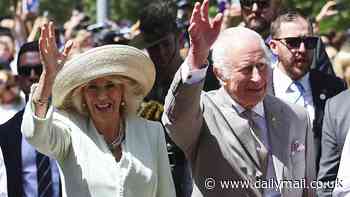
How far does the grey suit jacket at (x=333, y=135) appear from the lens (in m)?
6.69

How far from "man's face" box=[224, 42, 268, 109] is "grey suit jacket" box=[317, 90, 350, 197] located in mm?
1086

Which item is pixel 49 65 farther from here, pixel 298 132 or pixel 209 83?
pixel 209 83

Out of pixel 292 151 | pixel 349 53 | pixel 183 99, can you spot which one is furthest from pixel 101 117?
pixel 349 53

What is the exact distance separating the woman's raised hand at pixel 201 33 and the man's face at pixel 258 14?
2780 mm

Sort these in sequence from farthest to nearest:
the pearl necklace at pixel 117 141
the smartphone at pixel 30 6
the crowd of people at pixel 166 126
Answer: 1. the smartphone at pixel 30 6
2. the pearl necklace at pixel 117 141
3. the crowd of people at pixel 166 126

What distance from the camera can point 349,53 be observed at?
26.1 ft

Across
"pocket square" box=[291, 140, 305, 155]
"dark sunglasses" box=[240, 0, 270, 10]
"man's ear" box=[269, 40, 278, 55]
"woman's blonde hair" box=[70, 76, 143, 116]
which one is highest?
"woman's blonde hair" box=[70, 76, 143, 116]

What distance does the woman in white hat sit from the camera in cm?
558

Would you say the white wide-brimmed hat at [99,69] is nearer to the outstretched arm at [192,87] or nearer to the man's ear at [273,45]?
the outstretched arm at [192,87]

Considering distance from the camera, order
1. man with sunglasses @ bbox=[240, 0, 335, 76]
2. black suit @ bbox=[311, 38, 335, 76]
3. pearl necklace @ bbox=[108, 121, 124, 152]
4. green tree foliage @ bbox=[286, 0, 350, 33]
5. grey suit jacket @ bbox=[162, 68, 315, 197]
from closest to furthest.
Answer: grey suit jacket @ bbox=[162, 68, 315, 197], pearl necklace @ bbox=[108, 121, 124, 152], man with sunglasses @ bbox=[240, 0, 335, 76], black suit @ bbox=[311, 38, 335, 76], green tree foliage @ bbox=[286, 0, 350, 33]

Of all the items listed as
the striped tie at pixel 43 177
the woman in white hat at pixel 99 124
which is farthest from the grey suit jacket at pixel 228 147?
the striped tie at pixel 43 177

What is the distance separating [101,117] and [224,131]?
73 centimetres

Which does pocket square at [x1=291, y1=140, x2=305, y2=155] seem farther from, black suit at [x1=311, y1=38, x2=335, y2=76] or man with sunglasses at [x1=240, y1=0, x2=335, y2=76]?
black suit at [x1=311, y1=38, x2=335, y2=76]

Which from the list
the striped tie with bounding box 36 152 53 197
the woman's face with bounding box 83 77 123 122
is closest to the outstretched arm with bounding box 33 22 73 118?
the woman's face with bounding box 83 77 123 122
